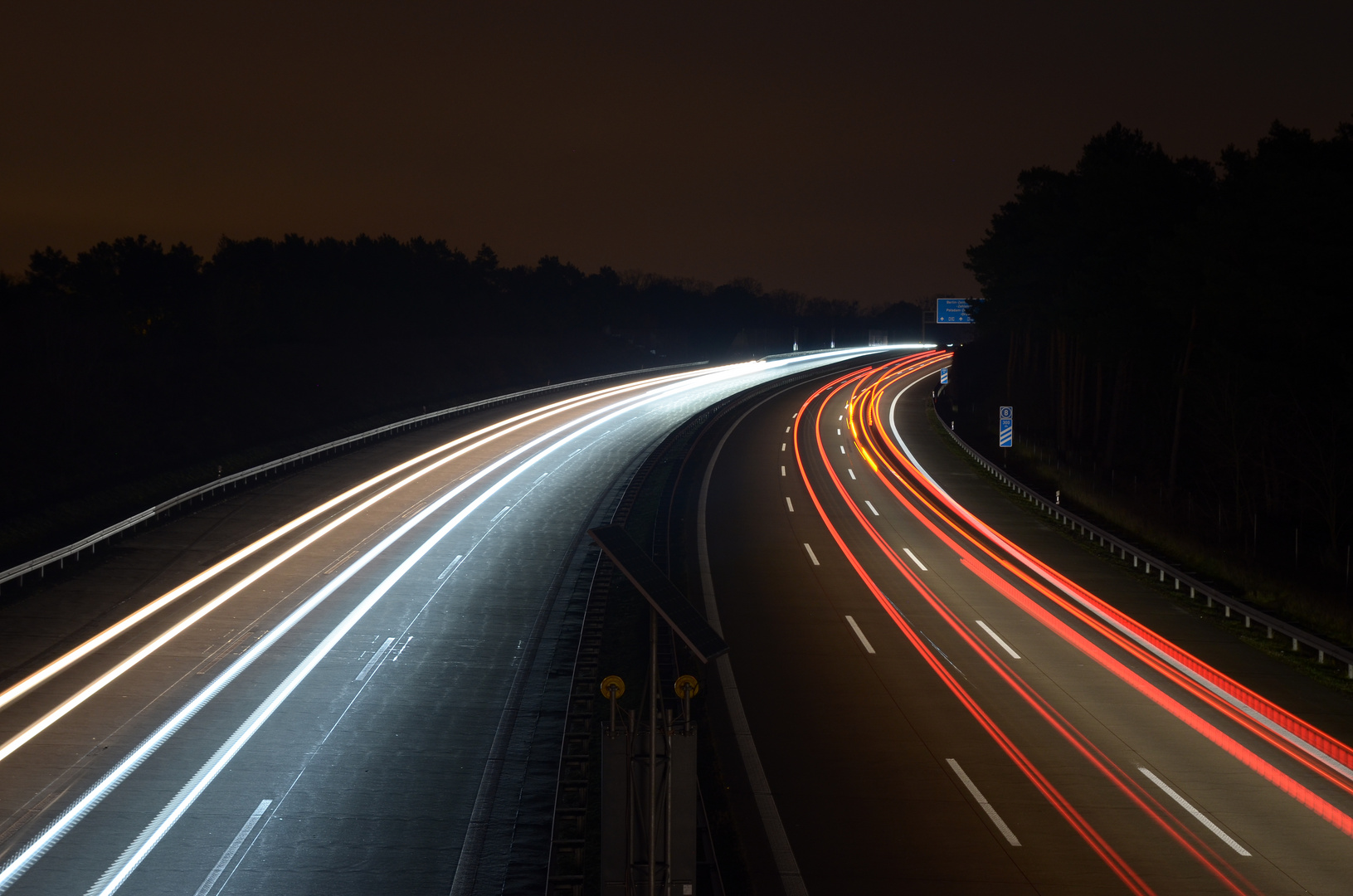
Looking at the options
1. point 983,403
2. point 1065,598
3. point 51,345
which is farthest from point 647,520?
point 983,403

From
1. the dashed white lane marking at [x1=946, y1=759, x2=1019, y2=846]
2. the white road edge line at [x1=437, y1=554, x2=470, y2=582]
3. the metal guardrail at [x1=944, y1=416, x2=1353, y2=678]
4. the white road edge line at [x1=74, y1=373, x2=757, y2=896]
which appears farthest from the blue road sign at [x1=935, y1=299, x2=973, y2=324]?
the dashed white lane marking at [x1=946, y1=759, x2=1019, y2=846]

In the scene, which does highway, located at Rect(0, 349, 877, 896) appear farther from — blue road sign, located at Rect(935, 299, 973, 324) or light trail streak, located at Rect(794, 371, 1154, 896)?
blue road sign, located at Rect(935, 299, 973, 324)

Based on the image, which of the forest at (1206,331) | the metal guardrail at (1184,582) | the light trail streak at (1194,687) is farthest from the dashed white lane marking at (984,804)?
the forest at (1206,331)

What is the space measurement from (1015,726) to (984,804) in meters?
3.14

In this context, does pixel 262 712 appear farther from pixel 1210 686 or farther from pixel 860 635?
pixel 1210 686

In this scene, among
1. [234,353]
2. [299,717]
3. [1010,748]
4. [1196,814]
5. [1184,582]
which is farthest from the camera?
[234,353]

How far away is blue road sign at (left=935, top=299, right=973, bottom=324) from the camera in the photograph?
106 metres

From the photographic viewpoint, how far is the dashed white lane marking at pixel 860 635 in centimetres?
2088

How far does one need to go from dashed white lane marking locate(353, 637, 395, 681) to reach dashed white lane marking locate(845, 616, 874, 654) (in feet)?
29.9

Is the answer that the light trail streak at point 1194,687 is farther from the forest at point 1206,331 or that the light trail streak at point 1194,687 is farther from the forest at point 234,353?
the forest at point 234,353

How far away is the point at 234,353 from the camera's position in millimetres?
76562

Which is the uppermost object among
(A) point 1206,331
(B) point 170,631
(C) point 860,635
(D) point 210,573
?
(A) point 1206,331

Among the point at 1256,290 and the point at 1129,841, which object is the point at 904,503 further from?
the point at 1129,841

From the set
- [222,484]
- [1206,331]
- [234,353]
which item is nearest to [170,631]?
[222,484]
